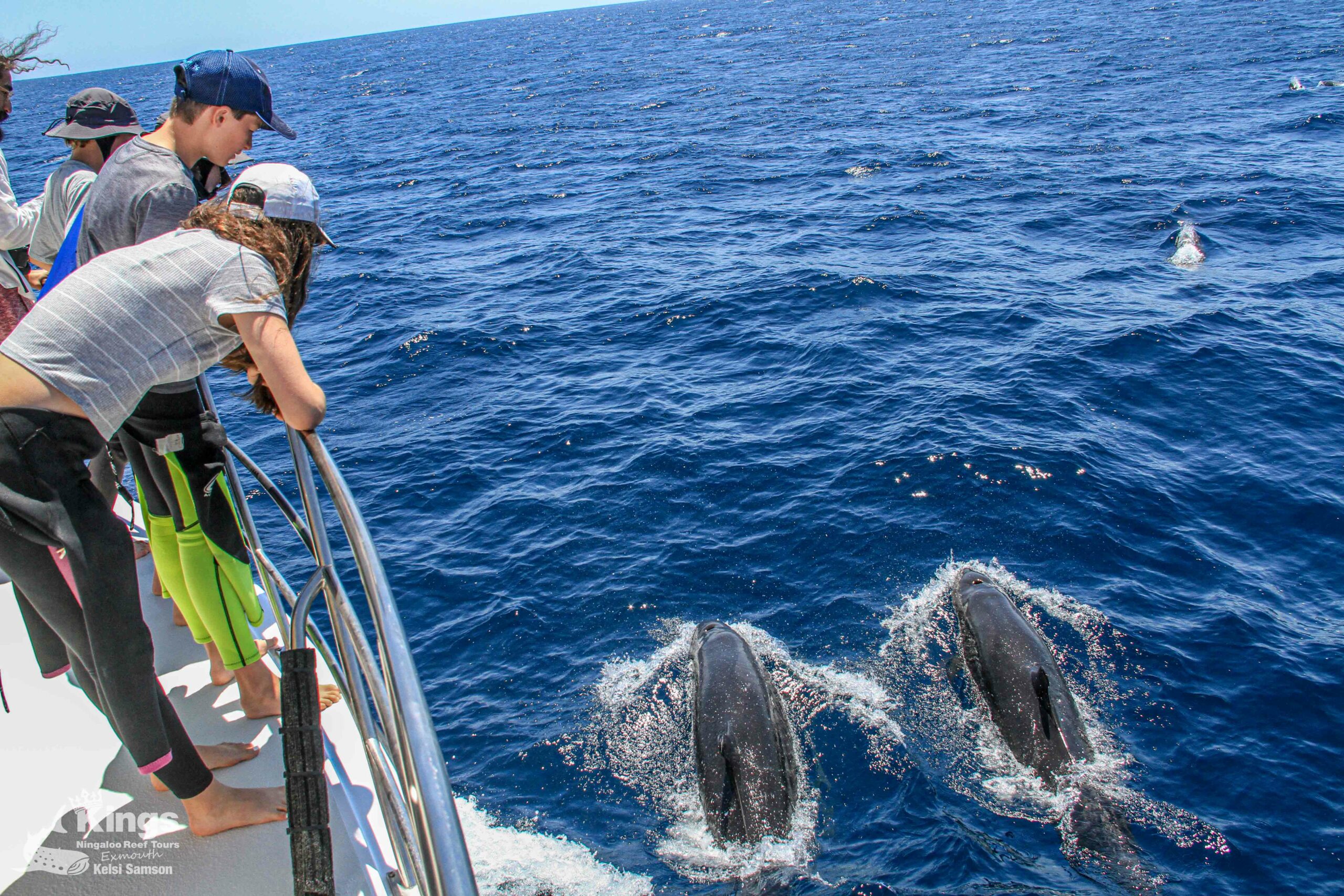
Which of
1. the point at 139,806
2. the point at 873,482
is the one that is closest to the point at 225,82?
the point at 139,806

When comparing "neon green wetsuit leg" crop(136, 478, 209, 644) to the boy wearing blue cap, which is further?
"neon green wetsuit leg" crop(136, 478, 209, 644)

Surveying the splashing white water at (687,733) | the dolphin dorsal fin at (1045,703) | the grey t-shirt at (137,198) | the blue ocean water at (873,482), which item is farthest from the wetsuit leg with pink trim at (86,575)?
the dolphin dorsal fin at (1045,703)

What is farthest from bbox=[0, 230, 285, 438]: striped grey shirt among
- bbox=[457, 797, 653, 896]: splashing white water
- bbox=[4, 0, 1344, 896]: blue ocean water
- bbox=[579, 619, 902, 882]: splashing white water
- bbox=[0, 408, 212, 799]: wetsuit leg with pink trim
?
bbox=[579, 619, 902, 882]: splashing white water

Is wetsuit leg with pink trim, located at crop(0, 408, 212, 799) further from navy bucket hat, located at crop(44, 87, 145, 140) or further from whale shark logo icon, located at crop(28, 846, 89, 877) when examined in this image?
navy bucket hat, located at crop(44, 87, 145, 140)

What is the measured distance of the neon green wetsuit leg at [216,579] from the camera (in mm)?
3850

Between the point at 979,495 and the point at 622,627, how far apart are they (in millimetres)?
5133

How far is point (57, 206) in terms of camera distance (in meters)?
5.54

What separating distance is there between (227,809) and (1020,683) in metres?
7.04

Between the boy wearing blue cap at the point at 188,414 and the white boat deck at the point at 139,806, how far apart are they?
1.25ft

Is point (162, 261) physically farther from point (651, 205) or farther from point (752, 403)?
point (651, 205)

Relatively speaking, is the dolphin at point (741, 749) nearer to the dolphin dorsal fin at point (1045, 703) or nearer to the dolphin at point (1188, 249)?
the dolphin dorsal fin at point (1045, 703)

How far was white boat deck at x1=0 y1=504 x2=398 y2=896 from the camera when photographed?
3232 mm

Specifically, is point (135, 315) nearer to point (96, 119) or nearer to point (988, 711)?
point (96, 119)

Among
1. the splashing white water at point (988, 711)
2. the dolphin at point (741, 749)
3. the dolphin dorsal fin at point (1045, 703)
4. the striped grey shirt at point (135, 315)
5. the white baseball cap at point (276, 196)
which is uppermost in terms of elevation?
the white baseball cap at point (276, 196)
